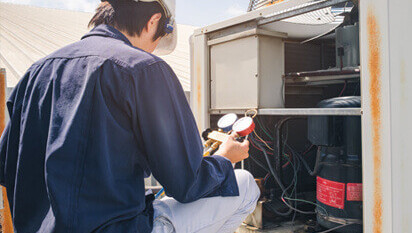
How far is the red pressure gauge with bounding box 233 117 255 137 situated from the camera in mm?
1379

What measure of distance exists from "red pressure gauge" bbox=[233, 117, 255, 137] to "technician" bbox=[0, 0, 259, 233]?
0.37m

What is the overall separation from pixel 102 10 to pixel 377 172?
3.60 ft

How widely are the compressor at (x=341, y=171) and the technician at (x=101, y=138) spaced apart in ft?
2.44

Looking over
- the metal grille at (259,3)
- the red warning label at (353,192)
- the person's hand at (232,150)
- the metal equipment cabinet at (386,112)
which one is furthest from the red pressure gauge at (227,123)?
the metal grille at (259,3)

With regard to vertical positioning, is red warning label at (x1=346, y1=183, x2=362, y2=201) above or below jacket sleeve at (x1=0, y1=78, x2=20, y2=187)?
below

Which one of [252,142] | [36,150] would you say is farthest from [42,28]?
[36,150]

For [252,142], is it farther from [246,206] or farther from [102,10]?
[102,10]

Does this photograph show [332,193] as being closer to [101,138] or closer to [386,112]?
[386,112]

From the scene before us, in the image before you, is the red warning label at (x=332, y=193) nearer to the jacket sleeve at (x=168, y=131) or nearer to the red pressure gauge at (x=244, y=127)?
the red pressure gauge at (x=244, y=127)

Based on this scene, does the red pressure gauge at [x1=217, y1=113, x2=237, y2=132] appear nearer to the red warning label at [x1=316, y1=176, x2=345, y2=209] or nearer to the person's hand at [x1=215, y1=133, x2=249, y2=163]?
the person's hand at [x1=215, y1=133, x2=249, y2=163]

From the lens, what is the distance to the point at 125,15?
3.40 feet

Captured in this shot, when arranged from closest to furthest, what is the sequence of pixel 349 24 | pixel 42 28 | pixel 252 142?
pixel 349 24, pixel 252 142, pixel 42 28

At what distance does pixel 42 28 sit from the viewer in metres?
8.30

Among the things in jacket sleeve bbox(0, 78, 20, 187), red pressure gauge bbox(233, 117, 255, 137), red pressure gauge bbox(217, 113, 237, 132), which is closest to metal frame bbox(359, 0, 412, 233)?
red pressure gauge bbox(233, 117, 255, 137)
